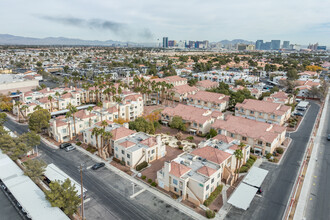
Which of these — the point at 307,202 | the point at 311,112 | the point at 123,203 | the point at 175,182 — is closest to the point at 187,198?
the point at 175,182

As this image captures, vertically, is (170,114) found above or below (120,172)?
above

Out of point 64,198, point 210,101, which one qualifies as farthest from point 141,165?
point 210,101

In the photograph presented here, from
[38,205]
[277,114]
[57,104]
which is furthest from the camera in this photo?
[57,104]

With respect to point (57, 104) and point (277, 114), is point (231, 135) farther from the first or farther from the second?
point (57, 104)

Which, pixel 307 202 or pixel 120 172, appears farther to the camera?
pixel 120 172

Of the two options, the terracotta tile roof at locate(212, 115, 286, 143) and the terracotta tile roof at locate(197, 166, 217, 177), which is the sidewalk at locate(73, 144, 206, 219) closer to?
the terracotta tile roof at locate(197, 166, 217, 177)

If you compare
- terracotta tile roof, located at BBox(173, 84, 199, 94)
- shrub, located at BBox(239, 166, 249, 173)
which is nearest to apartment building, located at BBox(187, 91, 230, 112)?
terracotta tile roof, located at BBox(173, 84, 199, 94)

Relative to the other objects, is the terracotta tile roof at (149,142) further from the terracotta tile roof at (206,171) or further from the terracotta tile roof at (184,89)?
the terracotta tile roof at (184,89)
